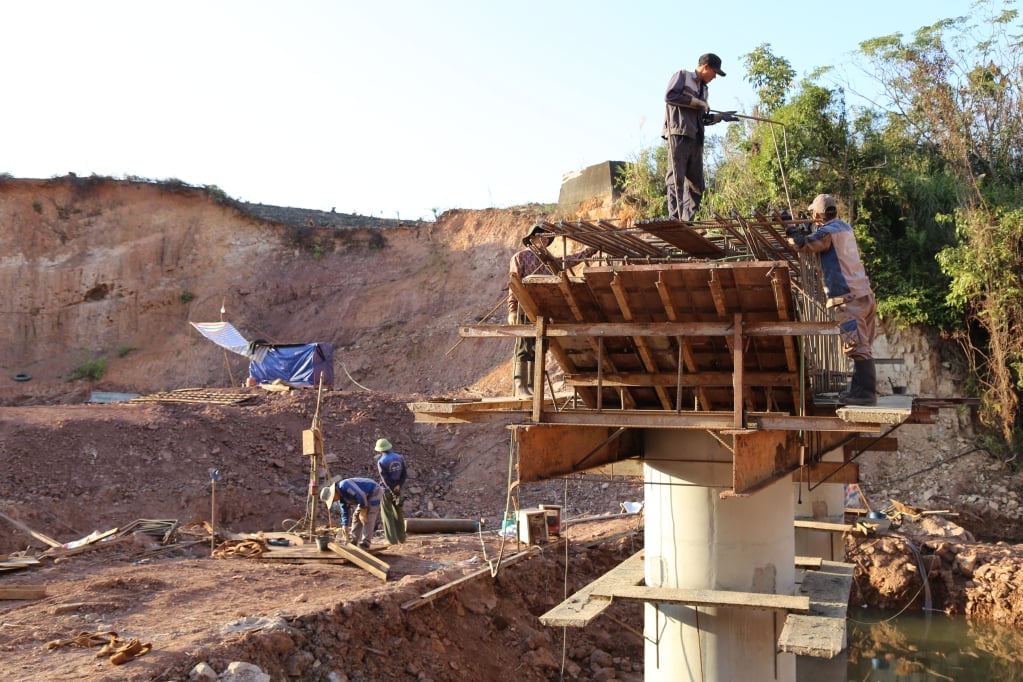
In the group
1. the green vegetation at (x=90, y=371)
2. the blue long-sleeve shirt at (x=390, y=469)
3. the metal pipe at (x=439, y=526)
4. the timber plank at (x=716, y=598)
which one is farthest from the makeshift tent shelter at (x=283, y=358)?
the timber plank at (x=716, y=598)

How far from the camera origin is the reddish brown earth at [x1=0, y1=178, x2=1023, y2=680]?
1033 centimetres

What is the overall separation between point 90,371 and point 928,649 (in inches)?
1195

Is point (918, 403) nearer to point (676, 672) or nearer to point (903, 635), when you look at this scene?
point (676, 672)

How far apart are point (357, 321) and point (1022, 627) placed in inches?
1018

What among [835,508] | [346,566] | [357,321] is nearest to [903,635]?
[835,508]

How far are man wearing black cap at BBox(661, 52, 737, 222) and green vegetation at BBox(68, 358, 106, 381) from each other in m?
30.6

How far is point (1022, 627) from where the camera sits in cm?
1548

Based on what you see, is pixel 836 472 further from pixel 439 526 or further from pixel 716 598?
pixel 439 526

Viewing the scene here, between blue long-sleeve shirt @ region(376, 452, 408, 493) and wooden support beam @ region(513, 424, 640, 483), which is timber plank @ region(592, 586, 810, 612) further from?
blue long-sleeve shirt @ region(376, 452, 408, 493)

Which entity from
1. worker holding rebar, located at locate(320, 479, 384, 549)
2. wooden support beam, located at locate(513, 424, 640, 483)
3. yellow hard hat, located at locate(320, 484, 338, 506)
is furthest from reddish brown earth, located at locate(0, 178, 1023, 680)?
wooden support beam, located at locate(513, 424, 640, 483)

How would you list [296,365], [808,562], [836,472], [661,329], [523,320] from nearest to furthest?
[661,329] → [523,320] → [808,562] → [836,472] → [296,365]

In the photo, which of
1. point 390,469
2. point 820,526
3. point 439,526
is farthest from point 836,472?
point 439,526

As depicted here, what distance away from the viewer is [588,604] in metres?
9.09

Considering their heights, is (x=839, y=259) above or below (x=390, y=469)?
above
